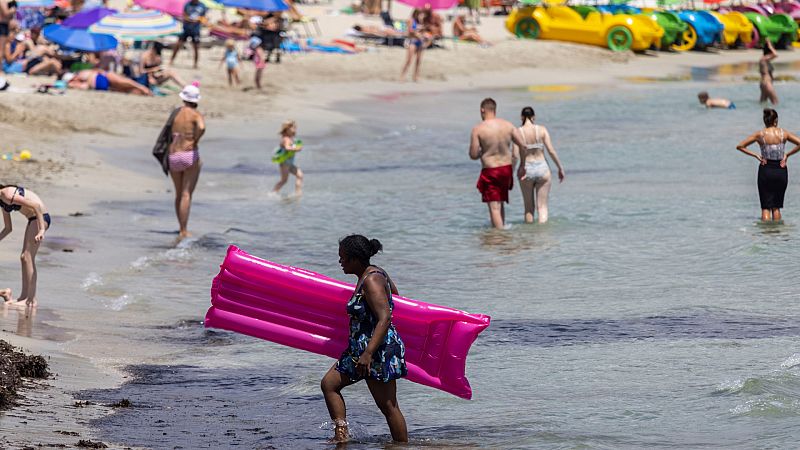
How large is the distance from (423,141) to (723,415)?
49.4 ft

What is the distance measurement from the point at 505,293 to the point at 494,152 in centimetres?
253

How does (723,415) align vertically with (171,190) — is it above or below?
above

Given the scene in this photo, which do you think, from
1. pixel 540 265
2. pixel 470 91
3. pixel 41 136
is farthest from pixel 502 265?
pixel 470 91

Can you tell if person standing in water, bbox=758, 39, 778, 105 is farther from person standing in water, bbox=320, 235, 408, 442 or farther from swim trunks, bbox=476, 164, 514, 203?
person standing in water, bbox=320, 235, 408, 442

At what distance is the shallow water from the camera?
776 centimetres

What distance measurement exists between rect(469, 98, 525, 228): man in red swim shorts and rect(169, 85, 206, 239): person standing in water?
9.09ft

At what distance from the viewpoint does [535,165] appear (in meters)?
14.1

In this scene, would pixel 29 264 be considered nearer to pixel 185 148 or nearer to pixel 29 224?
pixel 29 224

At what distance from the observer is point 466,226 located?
15008 millimetres

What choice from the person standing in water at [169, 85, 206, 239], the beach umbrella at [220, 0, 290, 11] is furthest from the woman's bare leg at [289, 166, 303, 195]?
the beach umbrella at [220, 0, 290, 11]

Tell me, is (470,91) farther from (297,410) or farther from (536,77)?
(297,410)

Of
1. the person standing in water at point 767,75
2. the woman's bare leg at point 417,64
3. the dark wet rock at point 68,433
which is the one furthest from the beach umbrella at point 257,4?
the dark wet rock at point 68,433

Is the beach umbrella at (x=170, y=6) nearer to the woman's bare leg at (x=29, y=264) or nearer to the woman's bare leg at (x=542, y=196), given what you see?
the woman's bare leg at (x=542, y=196)

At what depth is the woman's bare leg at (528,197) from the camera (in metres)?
14.3
